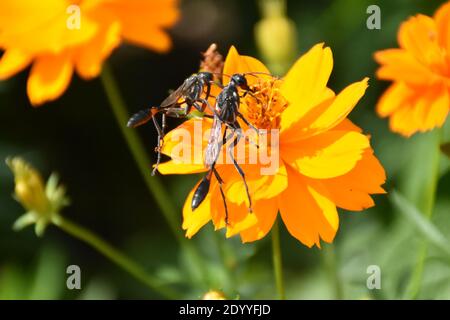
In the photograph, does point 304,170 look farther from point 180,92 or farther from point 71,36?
point 71,36

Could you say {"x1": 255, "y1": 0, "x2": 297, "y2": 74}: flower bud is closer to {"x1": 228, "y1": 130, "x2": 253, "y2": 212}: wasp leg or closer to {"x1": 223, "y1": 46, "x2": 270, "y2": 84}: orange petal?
{"x1": 223, "y1": 46, "x2": 270, "y2": 84}: orange petal

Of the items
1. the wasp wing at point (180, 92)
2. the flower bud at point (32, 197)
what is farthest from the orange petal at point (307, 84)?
the flower bud at point (32, 197)

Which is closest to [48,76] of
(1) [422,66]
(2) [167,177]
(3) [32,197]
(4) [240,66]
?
(3) [32,197]

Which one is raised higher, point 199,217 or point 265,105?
point 265,105
